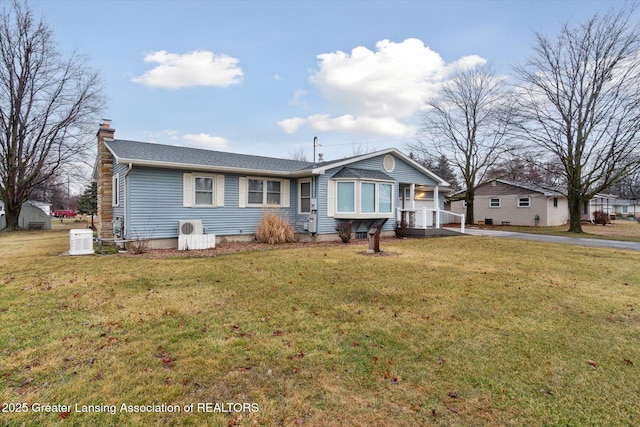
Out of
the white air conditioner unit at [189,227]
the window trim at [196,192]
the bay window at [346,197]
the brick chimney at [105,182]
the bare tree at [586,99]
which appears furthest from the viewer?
the bare tree at [586,99]

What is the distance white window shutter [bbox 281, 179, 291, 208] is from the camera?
1386 cm

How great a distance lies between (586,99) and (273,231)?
1952 centimetres

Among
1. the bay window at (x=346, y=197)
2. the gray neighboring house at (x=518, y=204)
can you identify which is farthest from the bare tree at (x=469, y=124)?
the bay window at (x=346, y=197)

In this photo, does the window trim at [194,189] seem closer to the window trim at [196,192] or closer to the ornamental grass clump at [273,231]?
the window trim at [196,192]

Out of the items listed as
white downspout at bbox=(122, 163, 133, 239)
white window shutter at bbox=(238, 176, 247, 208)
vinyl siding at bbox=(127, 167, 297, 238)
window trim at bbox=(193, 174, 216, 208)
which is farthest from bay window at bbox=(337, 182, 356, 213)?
white downspout at bbox=(122, 163, 133, 239)

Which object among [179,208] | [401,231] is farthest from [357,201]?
[179,208]

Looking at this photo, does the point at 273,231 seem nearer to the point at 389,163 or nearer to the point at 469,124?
the point at 389,163

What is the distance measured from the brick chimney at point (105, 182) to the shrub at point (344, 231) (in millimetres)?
8795

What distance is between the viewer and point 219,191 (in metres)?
12.1

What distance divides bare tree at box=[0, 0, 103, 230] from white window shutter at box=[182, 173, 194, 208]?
52.1ft

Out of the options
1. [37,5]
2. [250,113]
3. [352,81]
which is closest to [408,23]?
[352,81]

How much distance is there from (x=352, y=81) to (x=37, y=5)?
20087 millimetres

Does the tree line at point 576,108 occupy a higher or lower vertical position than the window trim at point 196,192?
higher

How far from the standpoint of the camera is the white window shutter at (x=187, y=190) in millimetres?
11406
